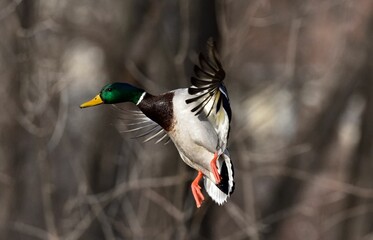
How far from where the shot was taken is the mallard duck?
190 centimetres

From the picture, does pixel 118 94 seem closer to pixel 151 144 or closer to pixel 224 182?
pixel 224 182

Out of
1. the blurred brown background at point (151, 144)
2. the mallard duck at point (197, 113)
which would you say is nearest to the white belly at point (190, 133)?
the mallard duck at point (197, 113)

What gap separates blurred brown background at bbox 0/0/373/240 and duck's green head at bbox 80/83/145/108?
18.3 ft

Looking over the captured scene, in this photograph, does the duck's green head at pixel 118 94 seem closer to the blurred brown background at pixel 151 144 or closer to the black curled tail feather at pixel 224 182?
the black curled tail feather at pixel 224 182

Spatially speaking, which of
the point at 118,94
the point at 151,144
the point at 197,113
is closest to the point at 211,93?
the point at 197,113

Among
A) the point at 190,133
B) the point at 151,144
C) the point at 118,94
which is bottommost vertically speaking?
the point at 151,144

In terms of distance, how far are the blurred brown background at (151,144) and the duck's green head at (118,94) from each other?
5.57m

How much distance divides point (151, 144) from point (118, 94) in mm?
6040

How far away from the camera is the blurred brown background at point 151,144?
312 inches

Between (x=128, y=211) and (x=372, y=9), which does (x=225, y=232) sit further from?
(x=372, y=9)

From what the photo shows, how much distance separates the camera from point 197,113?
194cm

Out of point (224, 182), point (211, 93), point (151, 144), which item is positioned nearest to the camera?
point (211, 93)

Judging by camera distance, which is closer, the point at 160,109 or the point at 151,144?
the point at 160,109

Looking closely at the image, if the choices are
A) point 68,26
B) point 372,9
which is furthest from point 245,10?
point 68,26
